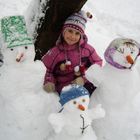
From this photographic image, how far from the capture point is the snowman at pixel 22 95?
Answer: 8.18 feet

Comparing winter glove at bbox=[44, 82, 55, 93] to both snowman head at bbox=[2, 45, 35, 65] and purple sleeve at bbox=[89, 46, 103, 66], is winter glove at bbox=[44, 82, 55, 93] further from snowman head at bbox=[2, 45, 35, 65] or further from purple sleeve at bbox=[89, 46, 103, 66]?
purple sleeve at bbox=[89, 46, 103, 66]

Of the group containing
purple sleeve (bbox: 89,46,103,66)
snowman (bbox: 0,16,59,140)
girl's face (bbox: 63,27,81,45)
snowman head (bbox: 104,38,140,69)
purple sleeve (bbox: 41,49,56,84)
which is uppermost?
snowman head (bbox: 104,38,140,69)

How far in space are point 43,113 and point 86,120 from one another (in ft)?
1.37

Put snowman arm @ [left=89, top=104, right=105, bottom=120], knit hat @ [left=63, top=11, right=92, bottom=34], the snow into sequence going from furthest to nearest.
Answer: knit hat @ [left=63, top=11, right=92, bottom=34] < the snow < snowman arm @ [left=89, top=104, right=105, bottom=120]

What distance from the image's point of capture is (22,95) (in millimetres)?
2686

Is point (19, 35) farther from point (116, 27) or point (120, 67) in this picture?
point (116, 27)

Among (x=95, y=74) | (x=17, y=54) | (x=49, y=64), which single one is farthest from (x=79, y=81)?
(x=17, y=54)

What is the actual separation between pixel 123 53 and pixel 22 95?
2.80 ft

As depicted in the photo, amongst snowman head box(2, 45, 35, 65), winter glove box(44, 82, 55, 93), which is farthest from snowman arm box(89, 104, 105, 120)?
→ snowman head box(2, 45, 35, 65)

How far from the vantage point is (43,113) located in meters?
2.61

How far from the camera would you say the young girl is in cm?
269

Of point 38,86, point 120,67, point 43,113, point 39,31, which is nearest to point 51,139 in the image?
point 43,113

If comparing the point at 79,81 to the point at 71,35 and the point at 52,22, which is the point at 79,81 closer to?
the point at 71,35

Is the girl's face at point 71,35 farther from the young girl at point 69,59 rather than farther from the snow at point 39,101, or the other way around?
the snow at point 39,101
